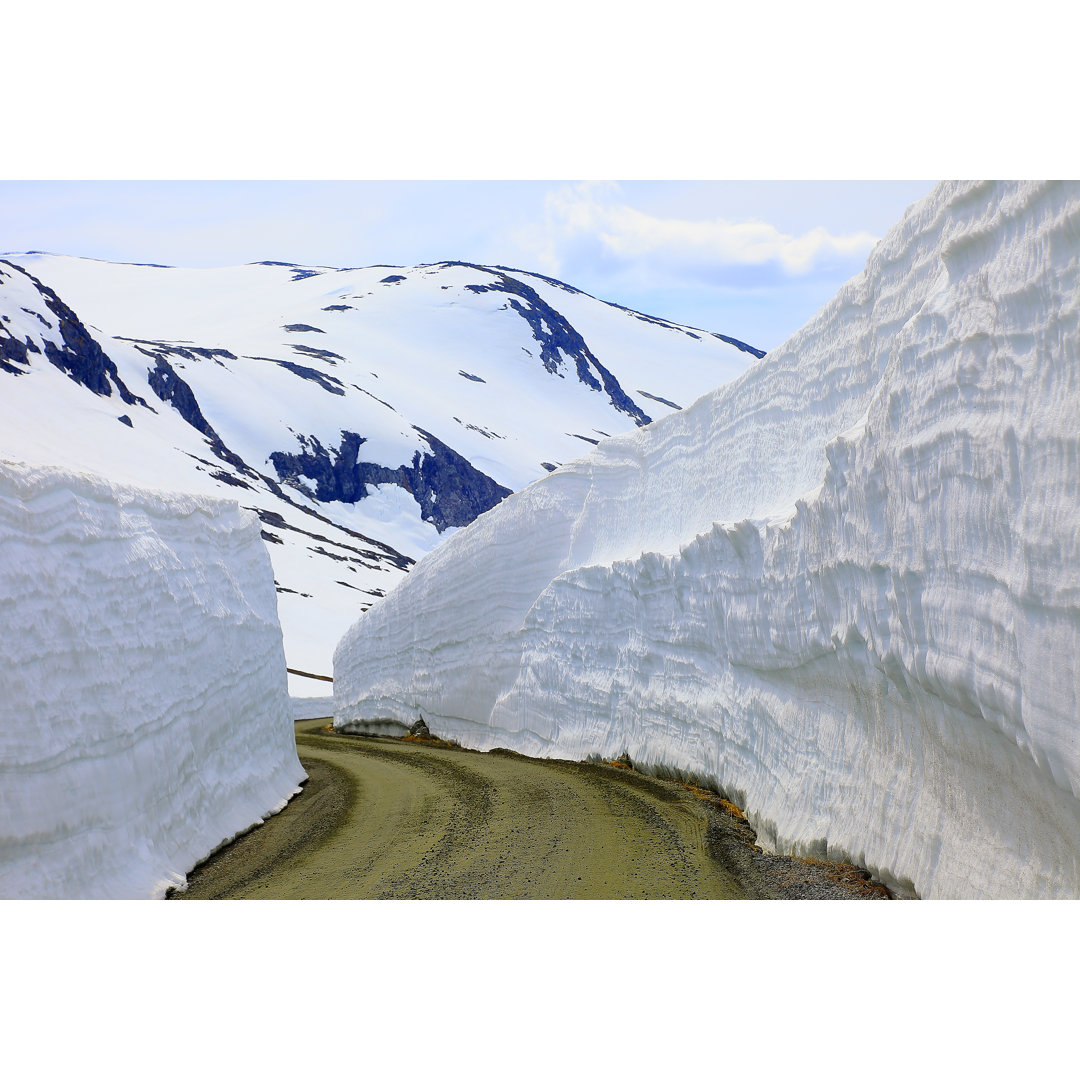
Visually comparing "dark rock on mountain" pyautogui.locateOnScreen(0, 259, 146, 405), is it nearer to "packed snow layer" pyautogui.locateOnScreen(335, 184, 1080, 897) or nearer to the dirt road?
"packed snow layer" pyautogui.locateOnScreen(335, 184, 1080, 897)

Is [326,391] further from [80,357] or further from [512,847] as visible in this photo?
[512,847]

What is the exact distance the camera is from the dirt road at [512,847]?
733 cm

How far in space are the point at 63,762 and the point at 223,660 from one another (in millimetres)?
4478

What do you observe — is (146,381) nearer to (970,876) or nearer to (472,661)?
(472,661)

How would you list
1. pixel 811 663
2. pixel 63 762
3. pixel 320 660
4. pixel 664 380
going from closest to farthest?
1. pixel 63 762
2. pixel 811 663
3. pixel 320 660
4. pixel 664 380

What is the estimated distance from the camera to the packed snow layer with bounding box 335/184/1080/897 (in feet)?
16.8

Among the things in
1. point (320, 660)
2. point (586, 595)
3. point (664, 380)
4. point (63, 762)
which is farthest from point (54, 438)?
point (664, 380)

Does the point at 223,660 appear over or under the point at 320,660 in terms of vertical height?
over

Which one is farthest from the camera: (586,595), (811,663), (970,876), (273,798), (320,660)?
(320,660)

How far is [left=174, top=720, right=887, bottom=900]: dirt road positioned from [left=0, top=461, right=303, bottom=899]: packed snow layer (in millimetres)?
624

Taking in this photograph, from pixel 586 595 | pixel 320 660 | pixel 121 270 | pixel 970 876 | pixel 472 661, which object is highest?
pixel 121 270

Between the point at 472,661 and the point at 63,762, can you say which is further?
the point at 472,661

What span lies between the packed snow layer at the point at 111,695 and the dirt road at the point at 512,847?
624 mm

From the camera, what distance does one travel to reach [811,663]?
30.0 feet
